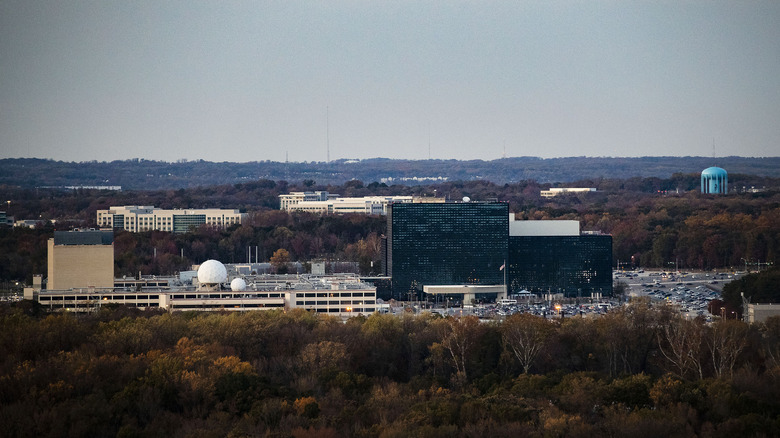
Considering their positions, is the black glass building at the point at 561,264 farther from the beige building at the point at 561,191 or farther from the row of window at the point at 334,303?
the beige building at the point at 561,191

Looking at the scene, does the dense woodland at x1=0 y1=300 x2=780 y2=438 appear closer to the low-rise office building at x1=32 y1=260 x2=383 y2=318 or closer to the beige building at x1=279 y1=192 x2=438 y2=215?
the low-rise office building at x1=32 y1=260 x2=383 y2=318

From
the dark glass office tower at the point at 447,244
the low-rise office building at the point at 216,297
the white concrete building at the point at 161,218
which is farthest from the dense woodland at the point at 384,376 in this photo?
the white concrete building at the point at 161,218

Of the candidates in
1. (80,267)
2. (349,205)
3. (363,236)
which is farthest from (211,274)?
(349,205)

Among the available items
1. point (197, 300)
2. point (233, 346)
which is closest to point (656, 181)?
point (197, 300)

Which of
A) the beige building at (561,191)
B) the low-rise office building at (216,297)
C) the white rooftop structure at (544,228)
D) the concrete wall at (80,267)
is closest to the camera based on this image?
the low-rise office building at (216,297)

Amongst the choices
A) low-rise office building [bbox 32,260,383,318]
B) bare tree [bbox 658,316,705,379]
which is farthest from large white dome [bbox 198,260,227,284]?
bare tree [bbox 658,316,705,379]

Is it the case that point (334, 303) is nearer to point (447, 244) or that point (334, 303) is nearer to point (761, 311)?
point (447, 244)
